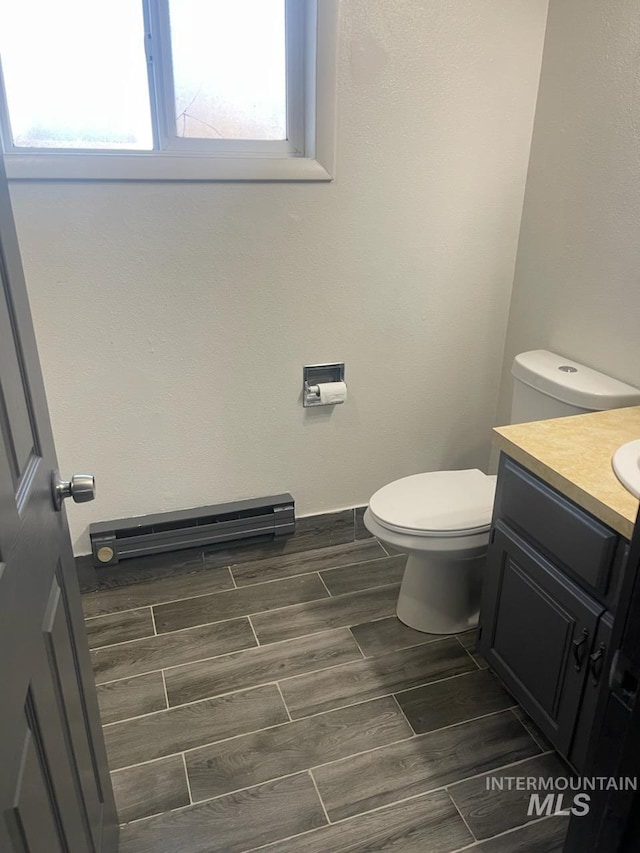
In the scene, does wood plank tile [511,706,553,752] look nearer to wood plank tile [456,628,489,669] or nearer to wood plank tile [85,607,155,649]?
wood plank tile [456,628,489,669]

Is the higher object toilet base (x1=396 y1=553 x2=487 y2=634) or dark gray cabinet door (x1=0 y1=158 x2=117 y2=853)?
dark gray cabinet door (x1=0 y1=158 x2=117 y2=853)

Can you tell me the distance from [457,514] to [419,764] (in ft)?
2.31

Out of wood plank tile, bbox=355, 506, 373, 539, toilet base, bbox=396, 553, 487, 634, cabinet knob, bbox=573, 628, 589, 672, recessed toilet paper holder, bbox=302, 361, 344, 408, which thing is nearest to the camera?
cabinet knob, bbox=573, 628, 589, 672

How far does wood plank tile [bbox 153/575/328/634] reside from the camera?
7.13 feet

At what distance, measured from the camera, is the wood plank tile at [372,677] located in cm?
186

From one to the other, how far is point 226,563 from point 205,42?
1.77 m

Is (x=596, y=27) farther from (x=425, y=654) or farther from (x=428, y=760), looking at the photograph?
(x=428, y=760)

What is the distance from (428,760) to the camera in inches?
65.9

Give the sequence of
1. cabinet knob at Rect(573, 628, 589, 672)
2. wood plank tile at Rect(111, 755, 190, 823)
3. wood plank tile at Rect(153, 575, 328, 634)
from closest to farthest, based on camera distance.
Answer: cabinet knob at Rect(573, 628, 589, 672)
wood plank tile at Rect(111, 755, 190, 823)
wood plank tile at Rect(153, 575, 328, 634)

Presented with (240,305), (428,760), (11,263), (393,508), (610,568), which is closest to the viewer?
(11,263)

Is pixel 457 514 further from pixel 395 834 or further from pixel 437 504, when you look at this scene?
pixel 395 834

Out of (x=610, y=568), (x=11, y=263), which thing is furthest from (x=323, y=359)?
(x=11, y=263)

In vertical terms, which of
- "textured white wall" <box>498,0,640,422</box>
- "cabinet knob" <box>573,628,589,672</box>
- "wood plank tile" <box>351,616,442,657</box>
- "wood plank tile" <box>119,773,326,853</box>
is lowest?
"wood plank tile" <box>119,773,326,853</box>

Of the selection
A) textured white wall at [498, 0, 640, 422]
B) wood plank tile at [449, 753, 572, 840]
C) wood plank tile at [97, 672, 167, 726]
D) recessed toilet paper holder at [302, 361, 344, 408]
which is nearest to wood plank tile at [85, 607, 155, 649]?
wood plank tile at [97, 672, 167, 726]
